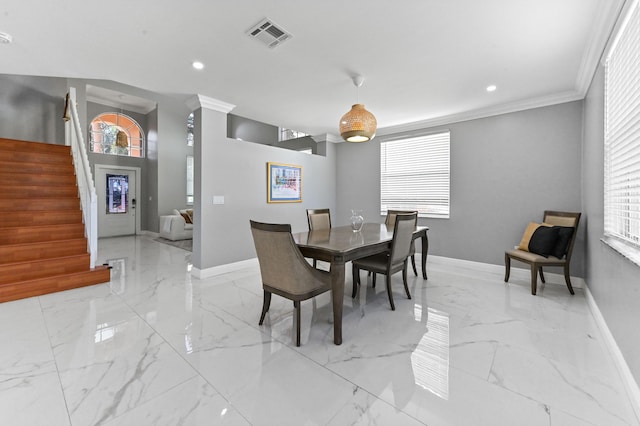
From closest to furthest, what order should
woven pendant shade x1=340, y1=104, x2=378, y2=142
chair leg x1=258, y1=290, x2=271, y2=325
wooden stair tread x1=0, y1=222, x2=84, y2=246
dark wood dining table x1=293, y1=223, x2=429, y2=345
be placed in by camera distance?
dark wood dining table x1=293, y1=223, x2=429, y2=345, chair leg x1=258, y1=290, x2=271, y2=325, woven pendant shade x1=340, y1=104, x2=378, y2=142, wooden stair tread x1=0, y1=222, x2=84, y2=246

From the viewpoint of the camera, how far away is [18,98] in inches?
205

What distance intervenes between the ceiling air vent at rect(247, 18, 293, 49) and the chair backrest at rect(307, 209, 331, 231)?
2.03 meters

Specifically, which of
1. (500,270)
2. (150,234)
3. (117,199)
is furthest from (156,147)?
(500,270)

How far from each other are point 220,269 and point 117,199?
581cm

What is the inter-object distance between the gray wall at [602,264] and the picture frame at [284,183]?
399 centimetres

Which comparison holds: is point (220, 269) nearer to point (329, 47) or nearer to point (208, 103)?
point (208, 103)

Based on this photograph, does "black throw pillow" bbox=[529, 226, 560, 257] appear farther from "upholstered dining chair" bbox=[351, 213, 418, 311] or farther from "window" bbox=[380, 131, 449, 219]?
"upholstered dining chair" bbox=[351, 213, 418, 311]

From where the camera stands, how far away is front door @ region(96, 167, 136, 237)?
744 cm

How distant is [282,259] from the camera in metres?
2.07

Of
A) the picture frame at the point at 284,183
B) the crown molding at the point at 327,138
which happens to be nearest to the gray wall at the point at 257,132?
the crown molding at the point at 327,138

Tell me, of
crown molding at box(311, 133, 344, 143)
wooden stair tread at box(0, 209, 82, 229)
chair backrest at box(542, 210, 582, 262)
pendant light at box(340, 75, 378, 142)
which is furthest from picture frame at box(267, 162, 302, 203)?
chair backrest at box(542, 210, 582, 262)

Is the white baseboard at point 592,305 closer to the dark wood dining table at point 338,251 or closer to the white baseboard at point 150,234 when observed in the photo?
the dark wood dining table at point 338,251

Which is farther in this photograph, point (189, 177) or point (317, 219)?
point (189, 177)

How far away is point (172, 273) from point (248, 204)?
1487 mm
